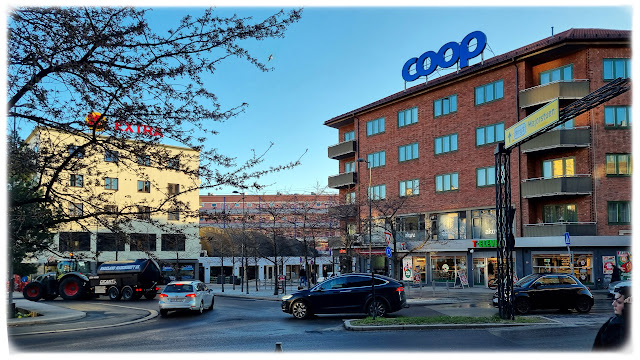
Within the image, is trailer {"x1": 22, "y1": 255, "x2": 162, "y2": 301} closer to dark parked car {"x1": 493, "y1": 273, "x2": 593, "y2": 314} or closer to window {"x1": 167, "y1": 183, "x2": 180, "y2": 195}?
dark parked car {"x1": 493, "y1": 273, "x2": 593, "y2": 314}

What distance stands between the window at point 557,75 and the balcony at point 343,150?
2031 centimetres

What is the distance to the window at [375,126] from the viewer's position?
54.3 metres

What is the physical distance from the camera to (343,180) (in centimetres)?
5759

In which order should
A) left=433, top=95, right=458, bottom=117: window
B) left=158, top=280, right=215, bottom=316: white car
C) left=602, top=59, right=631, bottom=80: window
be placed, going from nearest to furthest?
left=158, top=280, right=215, bottom=316: white car < left=602, top=59, right=631, bottom=80: window < left=433, top=95, right=458, bottom=117: window

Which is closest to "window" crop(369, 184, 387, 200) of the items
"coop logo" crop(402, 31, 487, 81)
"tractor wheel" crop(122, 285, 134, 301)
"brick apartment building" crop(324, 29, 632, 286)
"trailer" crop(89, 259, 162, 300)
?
"brick apartment building" crop(324, 29, 632, 286)

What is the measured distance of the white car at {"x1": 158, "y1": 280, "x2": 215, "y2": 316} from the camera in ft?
78.3

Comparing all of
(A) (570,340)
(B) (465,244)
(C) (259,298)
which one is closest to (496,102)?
(B) (465,244)

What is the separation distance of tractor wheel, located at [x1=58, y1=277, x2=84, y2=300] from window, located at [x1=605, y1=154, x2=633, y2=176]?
110 ft

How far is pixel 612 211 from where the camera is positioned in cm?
3822

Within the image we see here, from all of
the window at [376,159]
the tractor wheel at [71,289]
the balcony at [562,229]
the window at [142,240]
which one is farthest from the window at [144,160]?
the window at [376,159]

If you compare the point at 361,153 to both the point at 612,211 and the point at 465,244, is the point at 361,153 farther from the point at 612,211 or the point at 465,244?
the point at 612,211

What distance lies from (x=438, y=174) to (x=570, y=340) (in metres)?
34.2

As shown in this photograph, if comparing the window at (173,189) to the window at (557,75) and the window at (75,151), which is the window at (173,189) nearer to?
the window at (75,151)

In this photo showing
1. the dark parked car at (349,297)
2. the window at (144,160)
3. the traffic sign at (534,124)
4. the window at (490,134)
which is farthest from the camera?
the window at (490,134)
